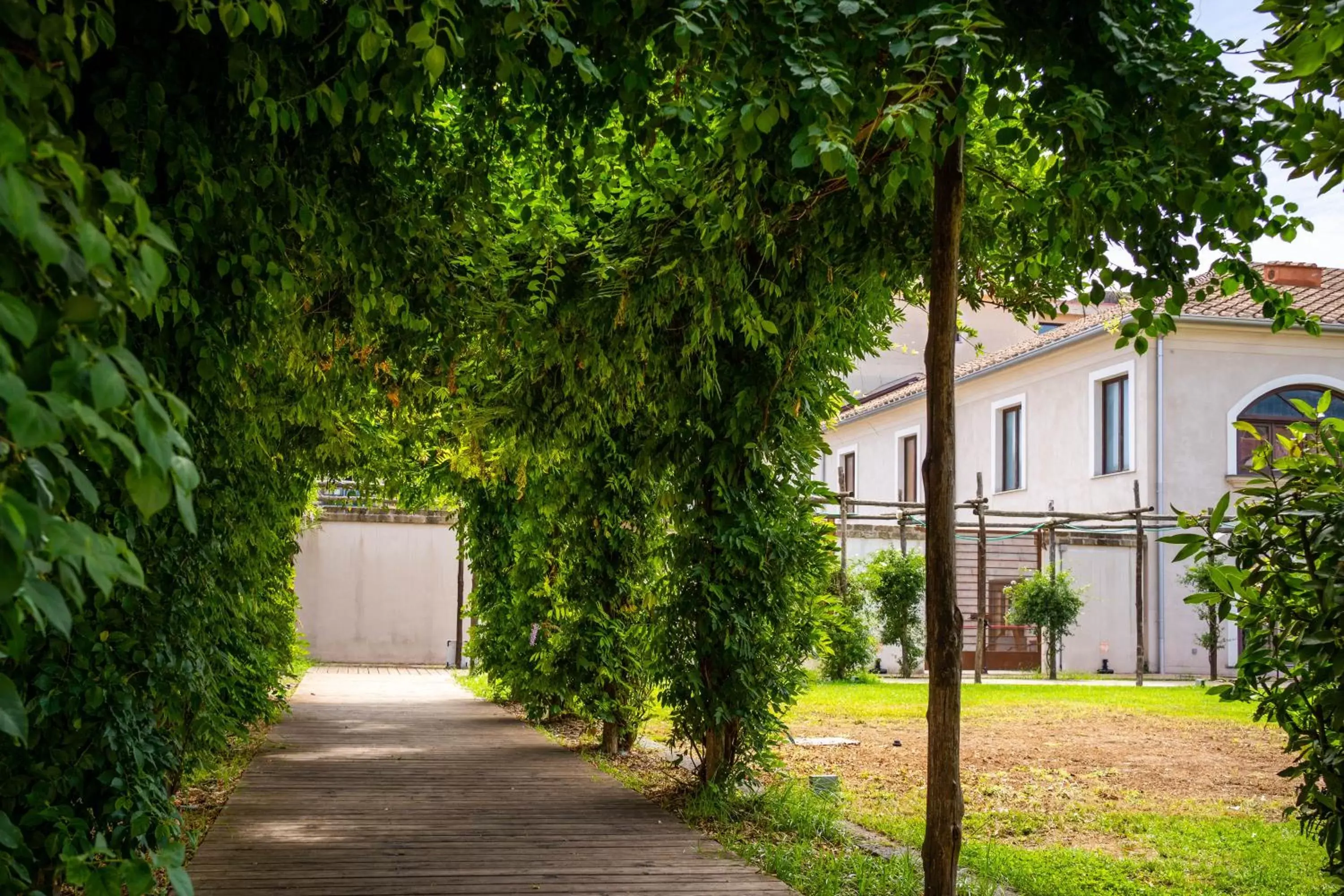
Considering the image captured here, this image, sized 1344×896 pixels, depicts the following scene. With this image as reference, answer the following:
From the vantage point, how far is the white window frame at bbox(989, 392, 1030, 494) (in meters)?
24.6

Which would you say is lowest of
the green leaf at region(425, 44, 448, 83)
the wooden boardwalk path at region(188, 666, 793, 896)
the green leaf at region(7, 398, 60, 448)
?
the wooden boardwalk path at region(188, 666, 793, 896)

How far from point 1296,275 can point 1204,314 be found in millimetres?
4456

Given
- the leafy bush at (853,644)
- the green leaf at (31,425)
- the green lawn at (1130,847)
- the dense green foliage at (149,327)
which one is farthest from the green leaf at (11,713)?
the leafy bush at (853,644)

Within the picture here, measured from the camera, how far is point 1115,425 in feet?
72.7

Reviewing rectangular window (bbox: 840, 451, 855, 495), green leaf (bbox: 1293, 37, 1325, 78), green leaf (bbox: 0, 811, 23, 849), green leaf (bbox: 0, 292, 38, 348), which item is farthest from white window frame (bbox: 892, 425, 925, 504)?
green leaf (bbox: 0, 292, 38, 348)

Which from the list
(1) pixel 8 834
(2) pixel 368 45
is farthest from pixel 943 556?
(1) pixel 8 834

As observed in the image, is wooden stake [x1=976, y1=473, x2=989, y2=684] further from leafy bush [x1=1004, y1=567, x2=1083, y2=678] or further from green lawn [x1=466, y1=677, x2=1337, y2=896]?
green lawn [x1=466, y1=677, x2=1337, y2=896]

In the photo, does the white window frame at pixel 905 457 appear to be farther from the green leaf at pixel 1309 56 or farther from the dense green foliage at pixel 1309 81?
the green leaf at pixel 1309 56

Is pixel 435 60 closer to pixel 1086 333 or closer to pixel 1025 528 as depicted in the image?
pixel 1025 528

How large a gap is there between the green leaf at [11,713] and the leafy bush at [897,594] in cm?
1771

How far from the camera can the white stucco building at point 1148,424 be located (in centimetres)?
2094

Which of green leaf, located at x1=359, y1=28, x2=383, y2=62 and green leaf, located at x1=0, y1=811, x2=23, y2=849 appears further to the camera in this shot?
green leaf, located at x1=359, y1=28, x2=383, y2=62

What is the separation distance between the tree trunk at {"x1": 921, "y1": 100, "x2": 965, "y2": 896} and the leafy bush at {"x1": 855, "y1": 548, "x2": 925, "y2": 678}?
47.7 ft

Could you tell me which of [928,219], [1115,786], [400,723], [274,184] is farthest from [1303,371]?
[274,184]
